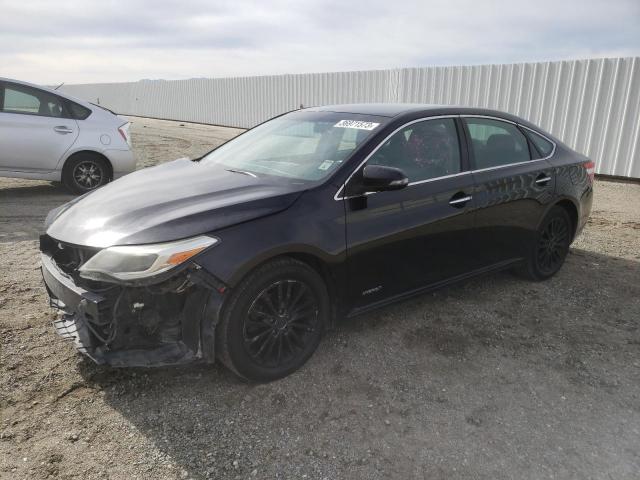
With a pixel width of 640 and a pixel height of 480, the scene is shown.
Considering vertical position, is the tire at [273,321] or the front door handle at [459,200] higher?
the front door handle at [459,200]

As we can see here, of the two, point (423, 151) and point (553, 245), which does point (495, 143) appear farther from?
point (553, 245)

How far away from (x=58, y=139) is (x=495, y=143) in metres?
6.04

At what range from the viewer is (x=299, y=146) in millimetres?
3674

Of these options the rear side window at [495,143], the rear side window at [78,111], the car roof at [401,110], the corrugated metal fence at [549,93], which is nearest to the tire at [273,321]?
the car roof at [401,110]

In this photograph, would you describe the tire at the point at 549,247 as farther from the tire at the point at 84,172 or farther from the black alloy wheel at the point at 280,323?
the tire at the point at 84,172

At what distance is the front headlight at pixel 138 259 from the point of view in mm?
2449

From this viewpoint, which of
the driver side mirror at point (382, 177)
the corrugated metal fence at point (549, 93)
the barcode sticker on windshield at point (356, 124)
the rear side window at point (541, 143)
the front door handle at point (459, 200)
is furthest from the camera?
the corrugated metal fence at point (549, 93)

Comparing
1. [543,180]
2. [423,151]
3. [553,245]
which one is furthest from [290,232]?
[553,245]

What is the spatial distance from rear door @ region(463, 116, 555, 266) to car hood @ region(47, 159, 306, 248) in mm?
1577

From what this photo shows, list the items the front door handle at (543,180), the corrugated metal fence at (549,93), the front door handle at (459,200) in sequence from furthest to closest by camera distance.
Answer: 1. the corrugated metal fence at (549,93)
2. the front door handle at (543,180)
3. the front door handle at (459,200)

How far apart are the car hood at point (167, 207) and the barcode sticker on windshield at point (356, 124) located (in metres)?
0.69

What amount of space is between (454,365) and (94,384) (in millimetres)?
2176

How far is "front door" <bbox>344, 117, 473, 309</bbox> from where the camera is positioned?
3.16 metres

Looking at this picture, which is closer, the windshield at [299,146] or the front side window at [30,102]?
the windshield at [299,146]
